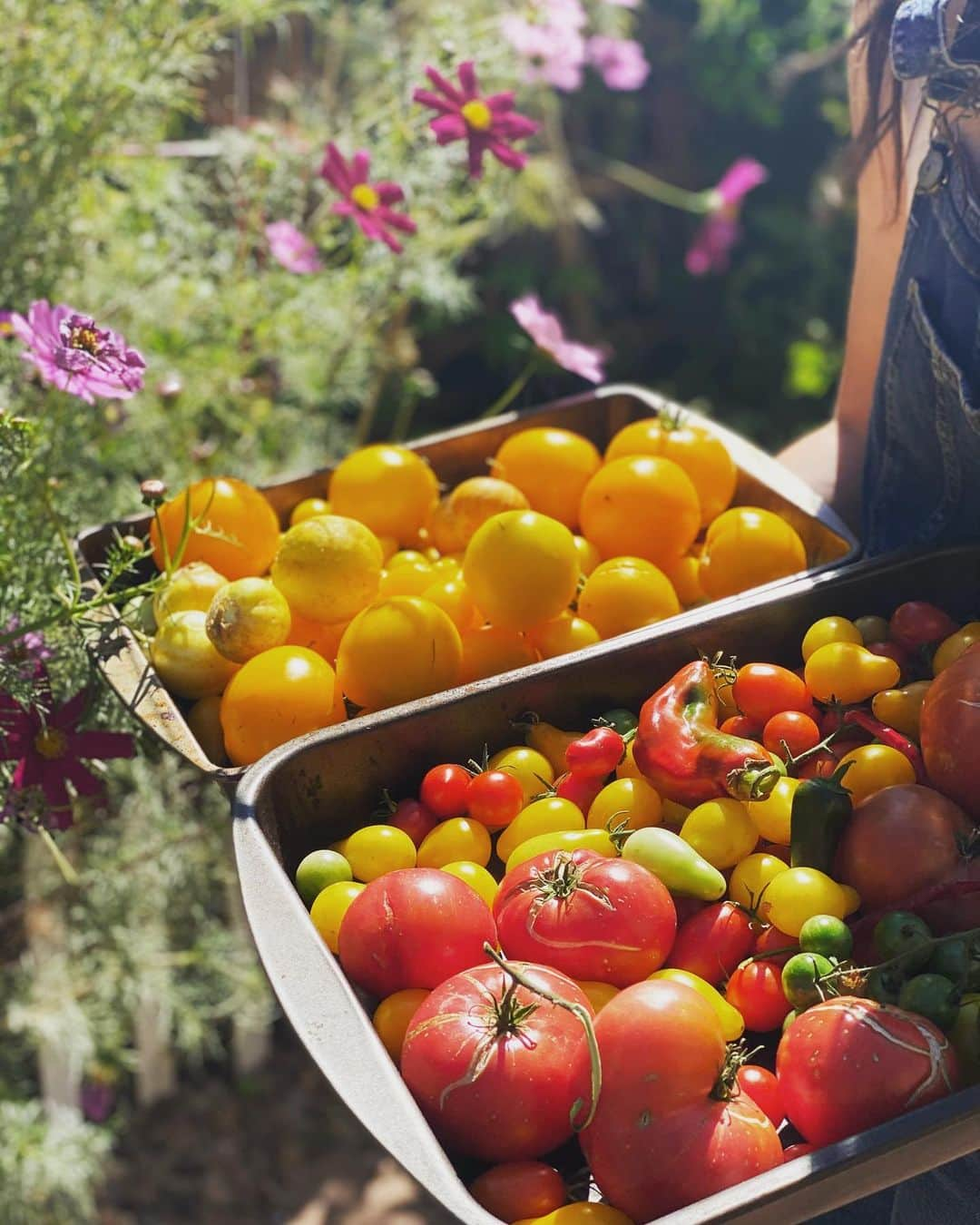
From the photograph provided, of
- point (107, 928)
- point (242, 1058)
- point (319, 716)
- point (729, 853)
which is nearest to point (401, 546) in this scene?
point (319, 716)

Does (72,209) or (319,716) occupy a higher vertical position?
(72,209)

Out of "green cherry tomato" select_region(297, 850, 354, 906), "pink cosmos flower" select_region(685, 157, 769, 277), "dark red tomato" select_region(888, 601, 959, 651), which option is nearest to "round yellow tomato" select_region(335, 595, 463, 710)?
"green cherry tomato" select_region(297, 850, 354, 906)

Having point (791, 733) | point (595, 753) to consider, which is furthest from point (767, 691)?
point (595, 753)

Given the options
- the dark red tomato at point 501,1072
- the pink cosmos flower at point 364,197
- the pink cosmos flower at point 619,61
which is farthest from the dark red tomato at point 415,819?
the pink cosmos flower at point 619,61

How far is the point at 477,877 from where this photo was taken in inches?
36.4

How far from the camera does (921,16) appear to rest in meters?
1.04

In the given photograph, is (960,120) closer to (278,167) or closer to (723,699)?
(723,699)

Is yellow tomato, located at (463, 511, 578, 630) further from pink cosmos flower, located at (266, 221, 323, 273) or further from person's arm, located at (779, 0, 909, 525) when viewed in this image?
pink cosmos flower, located at (266, 221, 323, 273)

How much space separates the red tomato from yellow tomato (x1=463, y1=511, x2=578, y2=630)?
1.35 feet

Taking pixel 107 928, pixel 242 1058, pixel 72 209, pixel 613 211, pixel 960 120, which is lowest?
pixel 242 1058

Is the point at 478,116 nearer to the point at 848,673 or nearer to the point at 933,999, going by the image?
the point at 848,673

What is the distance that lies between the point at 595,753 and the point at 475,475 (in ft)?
1.74

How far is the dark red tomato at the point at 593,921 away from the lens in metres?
0.82

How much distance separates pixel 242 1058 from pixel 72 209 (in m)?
1.47
